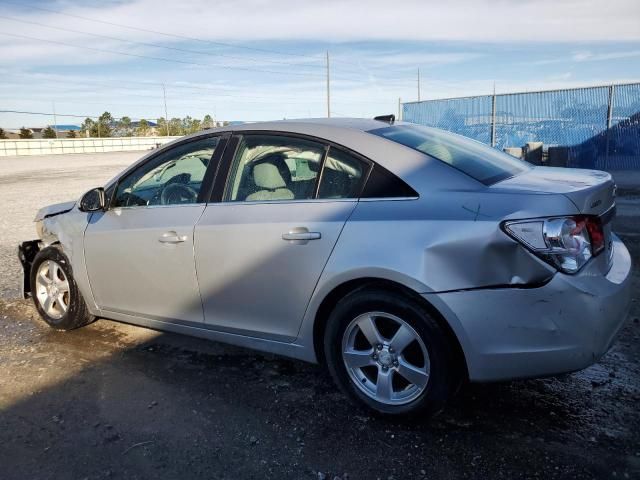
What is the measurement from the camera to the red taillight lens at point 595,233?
262cm

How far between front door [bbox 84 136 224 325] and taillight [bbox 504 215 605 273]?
1970mm

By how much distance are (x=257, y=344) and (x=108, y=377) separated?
112cm

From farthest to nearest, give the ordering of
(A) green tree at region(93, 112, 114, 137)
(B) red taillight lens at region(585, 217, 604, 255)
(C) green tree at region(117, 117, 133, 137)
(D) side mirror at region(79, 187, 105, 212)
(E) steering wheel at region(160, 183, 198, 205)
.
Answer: (C) green tree at region(117, 117, 133, 137) → (A) green tree at region(93, 112, 114, 137) → (D) side mirror at region(79, 187, 105, 212) → (E) steering wheel at region(160, 183, 198, 205) → (B) red taillight lens at region(585, 217, 604, 255)

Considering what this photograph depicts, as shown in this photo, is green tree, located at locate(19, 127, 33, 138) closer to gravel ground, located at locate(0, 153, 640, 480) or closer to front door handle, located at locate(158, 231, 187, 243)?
gravel ground, located at locate(0, 153, 640, 480)

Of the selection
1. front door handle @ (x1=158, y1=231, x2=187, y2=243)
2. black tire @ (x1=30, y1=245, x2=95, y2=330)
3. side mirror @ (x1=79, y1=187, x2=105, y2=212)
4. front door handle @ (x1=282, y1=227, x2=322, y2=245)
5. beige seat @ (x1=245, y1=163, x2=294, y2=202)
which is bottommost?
black tire @ (x1=30, y1=245, x2=95, y2=330)

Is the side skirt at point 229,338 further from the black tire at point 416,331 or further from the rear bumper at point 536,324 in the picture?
the rear bumper at point 536,324

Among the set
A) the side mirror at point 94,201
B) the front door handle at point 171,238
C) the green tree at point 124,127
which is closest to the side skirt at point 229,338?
the front door handle at point 171,238

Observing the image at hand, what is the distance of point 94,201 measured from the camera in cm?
408

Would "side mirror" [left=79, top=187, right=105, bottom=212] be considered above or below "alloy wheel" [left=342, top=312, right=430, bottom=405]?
above

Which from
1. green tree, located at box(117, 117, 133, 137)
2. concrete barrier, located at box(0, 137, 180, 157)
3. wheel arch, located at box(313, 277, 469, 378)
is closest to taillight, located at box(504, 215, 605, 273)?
wheel arch, located at box(313, 277, 469, 378)

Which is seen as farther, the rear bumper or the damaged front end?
the damaged front end

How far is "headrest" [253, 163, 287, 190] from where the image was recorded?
339 cm

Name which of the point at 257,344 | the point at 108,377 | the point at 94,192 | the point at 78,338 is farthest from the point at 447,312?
the point at 78,338

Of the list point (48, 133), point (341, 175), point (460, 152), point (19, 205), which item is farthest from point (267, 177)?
point (48, 133)
